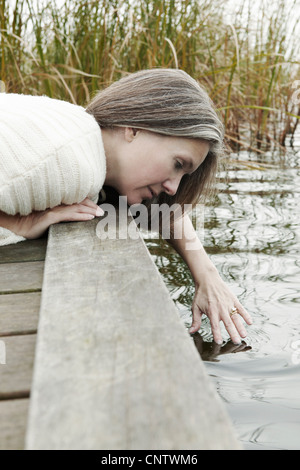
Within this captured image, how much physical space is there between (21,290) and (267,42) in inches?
188

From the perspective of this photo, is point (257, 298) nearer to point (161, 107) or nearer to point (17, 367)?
point (161, 107)

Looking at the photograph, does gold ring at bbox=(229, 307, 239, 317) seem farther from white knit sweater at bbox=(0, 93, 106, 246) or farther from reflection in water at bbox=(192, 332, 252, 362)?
white knit sweater at bbox=(0, 93, 106, 246)

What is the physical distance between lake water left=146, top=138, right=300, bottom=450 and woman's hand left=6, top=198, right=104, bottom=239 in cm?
48

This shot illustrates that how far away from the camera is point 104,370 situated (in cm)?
78

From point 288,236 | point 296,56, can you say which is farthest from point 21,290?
point 296,56

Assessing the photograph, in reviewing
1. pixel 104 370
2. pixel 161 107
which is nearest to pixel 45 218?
pixel 161 107

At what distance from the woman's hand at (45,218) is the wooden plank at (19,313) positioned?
0.50 m

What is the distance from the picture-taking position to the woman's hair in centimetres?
191

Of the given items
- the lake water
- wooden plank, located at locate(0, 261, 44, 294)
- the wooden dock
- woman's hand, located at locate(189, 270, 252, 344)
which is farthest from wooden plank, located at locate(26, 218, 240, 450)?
woman's hand, located at locate(189, 270, 252, 344)

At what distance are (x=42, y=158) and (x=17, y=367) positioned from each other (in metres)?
0.84

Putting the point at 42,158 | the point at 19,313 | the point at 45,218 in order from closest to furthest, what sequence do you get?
1. the point at 19,313
2. the point at 42,158
3. the point at 45,218

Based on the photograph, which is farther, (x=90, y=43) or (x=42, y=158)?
(x=90, y=43)

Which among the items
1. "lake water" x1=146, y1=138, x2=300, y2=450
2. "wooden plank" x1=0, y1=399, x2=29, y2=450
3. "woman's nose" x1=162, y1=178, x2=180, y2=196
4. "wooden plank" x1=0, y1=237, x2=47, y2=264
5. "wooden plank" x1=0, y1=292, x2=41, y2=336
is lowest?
"lake water" x1=146, y1=138, x2=300, y2=450
